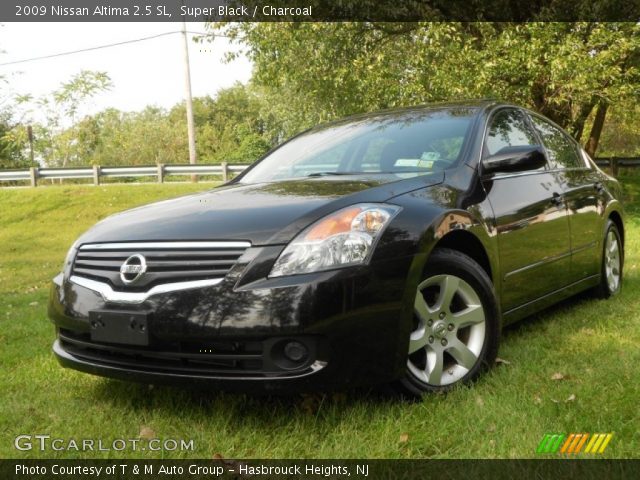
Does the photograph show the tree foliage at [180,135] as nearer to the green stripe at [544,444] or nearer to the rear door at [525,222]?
the rear door at [525,222]

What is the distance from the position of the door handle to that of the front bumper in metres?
1.78

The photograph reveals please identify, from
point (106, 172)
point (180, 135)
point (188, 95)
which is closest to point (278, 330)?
point (106, 172)

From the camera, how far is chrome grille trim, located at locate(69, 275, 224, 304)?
2.52m

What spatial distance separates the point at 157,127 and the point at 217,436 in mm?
54145

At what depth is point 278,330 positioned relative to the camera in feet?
8.01

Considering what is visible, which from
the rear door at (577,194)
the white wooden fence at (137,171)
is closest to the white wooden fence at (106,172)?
the white wooden fence at (137,171)

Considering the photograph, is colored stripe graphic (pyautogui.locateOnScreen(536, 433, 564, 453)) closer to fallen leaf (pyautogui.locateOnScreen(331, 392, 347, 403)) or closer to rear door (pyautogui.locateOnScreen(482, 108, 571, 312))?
fallen leaf (pyautogui.locateOnScreen(331, 392, 347, 403))

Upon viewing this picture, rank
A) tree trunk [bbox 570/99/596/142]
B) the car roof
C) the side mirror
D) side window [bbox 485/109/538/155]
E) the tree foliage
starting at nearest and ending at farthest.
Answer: the side mirror → side window [bbox 485/109/538/155] → the car roof → tree trunk [bbox 570/99/596/142] → the tree foliage

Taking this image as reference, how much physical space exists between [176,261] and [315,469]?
973 millimetres

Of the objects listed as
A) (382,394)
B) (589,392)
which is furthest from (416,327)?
(589,392)

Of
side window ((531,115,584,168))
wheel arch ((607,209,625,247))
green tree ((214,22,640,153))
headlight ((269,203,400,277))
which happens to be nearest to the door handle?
side window ((531,115,584,168))

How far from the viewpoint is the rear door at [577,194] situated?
4297 mm

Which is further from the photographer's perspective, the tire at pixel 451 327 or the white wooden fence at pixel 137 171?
the white wooden fence at pixel 137 171

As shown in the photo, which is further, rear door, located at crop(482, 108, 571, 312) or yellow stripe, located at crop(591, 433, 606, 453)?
rear door, located at crop(482, 108, 571, 312)
